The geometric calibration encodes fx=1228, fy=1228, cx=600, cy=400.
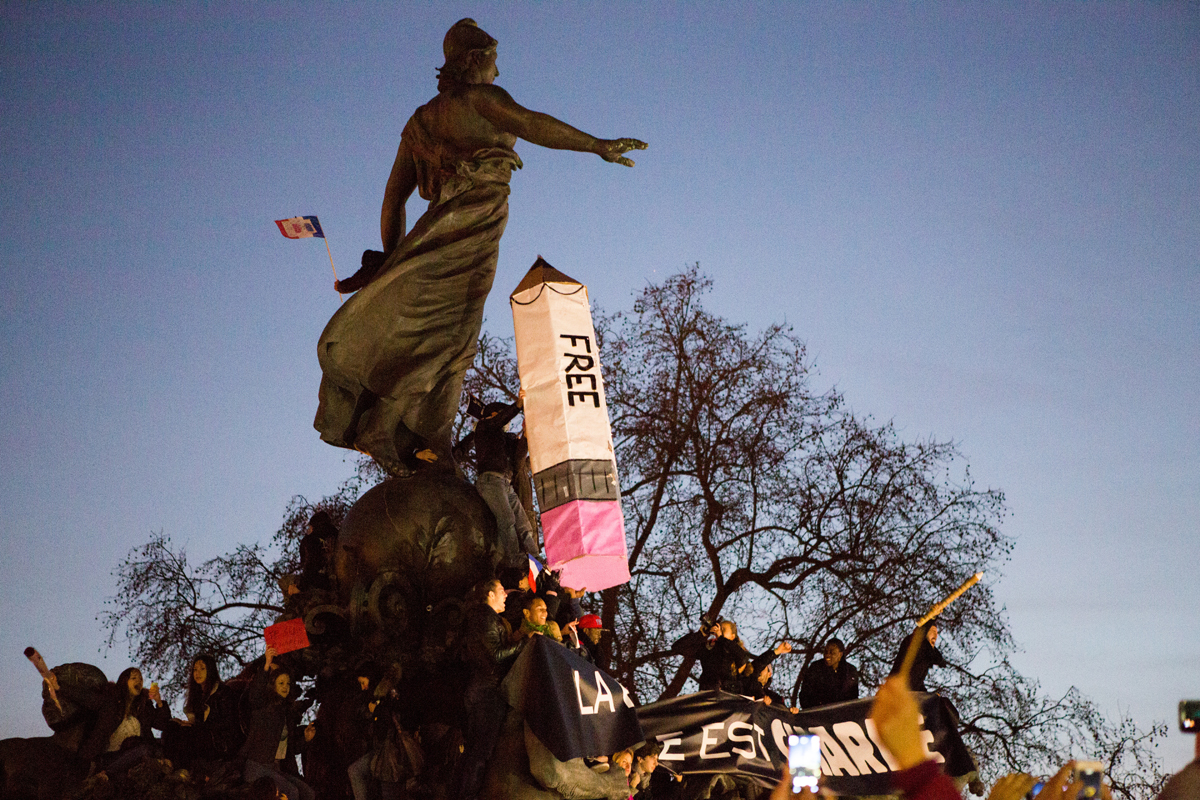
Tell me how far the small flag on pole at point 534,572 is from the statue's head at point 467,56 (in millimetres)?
3435

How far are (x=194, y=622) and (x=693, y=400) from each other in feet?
27.7

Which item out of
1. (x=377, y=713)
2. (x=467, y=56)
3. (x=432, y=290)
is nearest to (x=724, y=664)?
(x=377, y=713)

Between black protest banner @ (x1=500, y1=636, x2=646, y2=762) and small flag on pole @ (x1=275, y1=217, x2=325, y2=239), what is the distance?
244 inches

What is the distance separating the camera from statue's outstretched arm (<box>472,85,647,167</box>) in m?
8.11

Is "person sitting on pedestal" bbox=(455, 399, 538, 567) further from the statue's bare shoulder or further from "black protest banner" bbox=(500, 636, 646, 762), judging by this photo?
the statue's bare shoulder

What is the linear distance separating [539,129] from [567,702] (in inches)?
157

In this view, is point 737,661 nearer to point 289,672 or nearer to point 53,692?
point 289,672

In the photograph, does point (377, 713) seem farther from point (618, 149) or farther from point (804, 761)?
point (618, 149)

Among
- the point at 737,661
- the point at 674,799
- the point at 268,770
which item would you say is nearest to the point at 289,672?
the point at 268,770

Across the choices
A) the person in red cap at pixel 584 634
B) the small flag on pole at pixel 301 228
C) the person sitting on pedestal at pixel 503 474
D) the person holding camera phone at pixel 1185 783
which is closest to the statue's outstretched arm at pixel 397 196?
the person sitting on pedestal at pixel 503 474

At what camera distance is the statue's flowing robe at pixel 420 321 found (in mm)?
8672

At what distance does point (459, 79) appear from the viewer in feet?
28.8

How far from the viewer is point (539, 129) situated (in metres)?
8.30

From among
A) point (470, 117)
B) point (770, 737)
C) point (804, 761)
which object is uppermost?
point (470, 117)
